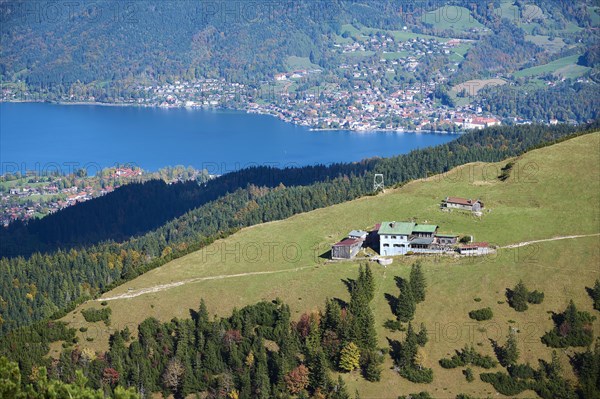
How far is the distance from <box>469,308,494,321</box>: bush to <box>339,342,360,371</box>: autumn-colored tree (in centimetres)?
1177

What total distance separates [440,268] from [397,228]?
701 cm

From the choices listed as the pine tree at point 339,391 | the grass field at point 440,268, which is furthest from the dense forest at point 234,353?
the grass field at point 440,268

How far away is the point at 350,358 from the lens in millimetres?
82125

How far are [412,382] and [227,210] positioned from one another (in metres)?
93.8

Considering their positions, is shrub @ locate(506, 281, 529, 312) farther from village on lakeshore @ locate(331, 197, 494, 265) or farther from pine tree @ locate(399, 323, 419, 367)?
pine tree @ locate(399, 323, 419, 367)

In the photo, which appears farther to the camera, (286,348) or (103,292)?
(103,292)

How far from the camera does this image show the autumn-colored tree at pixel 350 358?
3233 inches

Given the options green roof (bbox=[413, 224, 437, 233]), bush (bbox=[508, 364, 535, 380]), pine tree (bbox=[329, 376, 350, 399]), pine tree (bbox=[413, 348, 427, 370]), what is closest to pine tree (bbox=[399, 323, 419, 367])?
pine tree (bbox=[413, 348, 427, 370])

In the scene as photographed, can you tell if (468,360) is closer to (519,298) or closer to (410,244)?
(519,298)

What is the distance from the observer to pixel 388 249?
98.1 metres

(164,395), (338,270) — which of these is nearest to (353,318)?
(338,270)

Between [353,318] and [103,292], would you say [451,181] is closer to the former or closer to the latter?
[353,318]

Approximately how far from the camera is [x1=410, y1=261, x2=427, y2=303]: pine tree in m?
89.1

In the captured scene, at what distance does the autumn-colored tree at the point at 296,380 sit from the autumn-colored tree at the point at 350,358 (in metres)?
3.41
